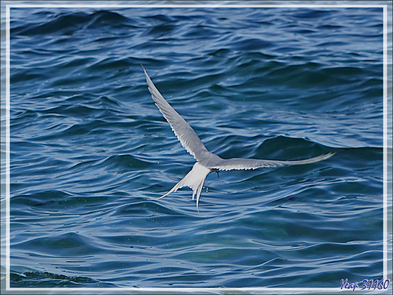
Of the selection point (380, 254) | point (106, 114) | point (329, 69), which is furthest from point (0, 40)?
point (380, 254)

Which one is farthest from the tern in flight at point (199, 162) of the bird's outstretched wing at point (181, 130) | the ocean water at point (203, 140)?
the ocean water at point (203, 140)

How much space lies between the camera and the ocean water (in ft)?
18.7

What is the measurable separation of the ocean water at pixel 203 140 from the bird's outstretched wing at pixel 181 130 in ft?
4.06

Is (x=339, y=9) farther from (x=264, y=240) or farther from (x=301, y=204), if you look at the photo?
(x=264, y=240)

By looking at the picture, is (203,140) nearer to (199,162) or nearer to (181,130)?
(181,130)

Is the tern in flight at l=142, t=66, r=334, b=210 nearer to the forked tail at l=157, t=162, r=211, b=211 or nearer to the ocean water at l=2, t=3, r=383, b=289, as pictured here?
the forked tail at l=157, t=162, r=211, b=211

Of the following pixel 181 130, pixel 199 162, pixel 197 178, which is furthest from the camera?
pixel 181 130

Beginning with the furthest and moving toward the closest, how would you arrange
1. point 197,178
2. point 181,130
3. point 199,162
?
point 181,130 < point 199,162 < point 197,178

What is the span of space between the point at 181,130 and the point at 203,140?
3.52 metres

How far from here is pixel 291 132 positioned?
28.6 ft

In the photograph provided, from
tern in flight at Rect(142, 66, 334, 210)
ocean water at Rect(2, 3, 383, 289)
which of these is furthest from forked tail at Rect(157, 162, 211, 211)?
ocean water at Rect(2, 3, 383, 289)

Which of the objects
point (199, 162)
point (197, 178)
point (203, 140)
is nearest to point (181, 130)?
point (199, 162)

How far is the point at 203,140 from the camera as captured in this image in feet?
28.1

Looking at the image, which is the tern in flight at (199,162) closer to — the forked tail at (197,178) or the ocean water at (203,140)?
the forked tail at (197,178)
